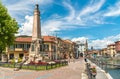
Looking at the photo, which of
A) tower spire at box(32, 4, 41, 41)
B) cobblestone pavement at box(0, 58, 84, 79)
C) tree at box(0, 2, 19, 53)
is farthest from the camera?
tower spire at box(32, 4, 41, 41)

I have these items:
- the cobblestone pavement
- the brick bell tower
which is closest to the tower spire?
the brick bell tower

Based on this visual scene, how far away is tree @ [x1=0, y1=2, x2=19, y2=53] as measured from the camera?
4172 cm

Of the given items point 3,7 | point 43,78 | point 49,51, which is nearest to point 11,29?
point 3,7

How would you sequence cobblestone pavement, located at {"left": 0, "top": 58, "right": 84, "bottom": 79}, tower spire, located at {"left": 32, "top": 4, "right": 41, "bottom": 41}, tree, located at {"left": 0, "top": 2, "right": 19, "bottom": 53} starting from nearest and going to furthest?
cobblestone pavement, located at {"left": 0, "top": 58, "right": 84, "bottom": 79} → tree, located at {"left": 0, "top": 2, "right": 19, "bottom": 53} → tower spire, located at {"left": 32, "top": 4, "right": 41, "bottom": 41}

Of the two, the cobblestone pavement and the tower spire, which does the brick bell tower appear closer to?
the tower spire

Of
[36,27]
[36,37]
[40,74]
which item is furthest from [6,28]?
[40,74]

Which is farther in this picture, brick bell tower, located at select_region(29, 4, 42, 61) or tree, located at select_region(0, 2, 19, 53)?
brick bell tower, located at select_region(29, 4, 42, 61)

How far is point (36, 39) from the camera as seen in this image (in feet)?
150

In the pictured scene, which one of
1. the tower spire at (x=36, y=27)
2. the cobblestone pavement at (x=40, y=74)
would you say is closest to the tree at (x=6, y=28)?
the tower spire at (x=36, y=27)

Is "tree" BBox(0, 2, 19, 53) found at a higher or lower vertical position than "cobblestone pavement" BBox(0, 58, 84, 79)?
higher

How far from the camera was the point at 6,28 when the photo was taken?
4228 centimetres

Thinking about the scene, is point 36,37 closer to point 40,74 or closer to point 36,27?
point 36,27

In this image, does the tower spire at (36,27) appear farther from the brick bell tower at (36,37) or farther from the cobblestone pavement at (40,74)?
the cobblestone pavement at (40,74)

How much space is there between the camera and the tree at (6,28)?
137 ft
